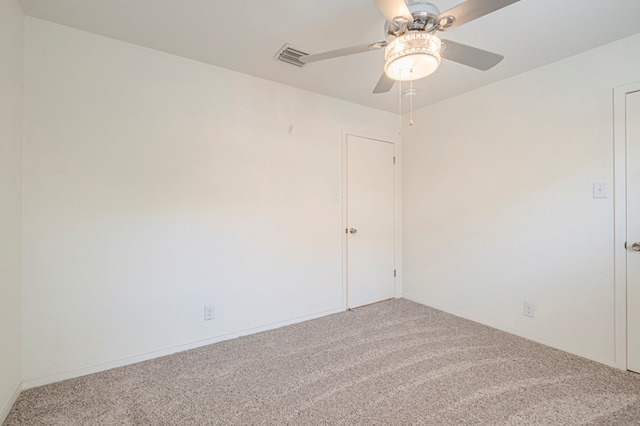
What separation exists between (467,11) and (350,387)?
2174mm

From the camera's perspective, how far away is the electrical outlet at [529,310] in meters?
2.56

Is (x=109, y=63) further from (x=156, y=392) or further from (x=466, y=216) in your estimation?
(x=466, y=216)

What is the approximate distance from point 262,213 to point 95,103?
58.6 inches

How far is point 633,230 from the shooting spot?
2.06 metres

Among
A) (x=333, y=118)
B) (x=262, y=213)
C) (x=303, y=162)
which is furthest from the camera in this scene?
(x=333, y=118)

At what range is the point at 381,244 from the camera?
3.63 m

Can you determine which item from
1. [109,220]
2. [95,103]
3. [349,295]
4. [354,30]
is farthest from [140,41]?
[349,295]

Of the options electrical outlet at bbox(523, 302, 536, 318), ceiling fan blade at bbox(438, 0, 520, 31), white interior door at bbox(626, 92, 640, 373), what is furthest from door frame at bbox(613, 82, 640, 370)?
ceiling fan blade at bbox(438, 0, 520, 31)

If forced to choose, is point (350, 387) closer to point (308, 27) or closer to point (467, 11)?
point (467, 11)

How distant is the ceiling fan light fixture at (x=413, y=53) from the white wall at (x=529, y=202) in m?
1.67

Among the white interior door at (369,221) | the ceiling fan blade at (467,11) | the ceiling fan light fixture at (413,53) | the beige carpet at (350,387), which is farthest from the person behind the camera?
the white interior door at (369,221)

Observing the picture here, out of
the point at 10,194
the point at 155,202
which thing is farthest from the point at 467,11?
the point at 10,194

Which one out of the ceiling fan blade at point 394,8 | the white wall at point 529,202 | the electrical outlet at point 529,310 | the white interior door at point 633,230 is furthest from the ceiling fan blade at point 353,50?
the electrical outlet at point 529,310

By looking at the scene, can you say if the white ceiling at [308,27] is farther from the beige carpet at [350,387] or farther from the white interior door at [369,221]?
the beige carpet at [350,387]
